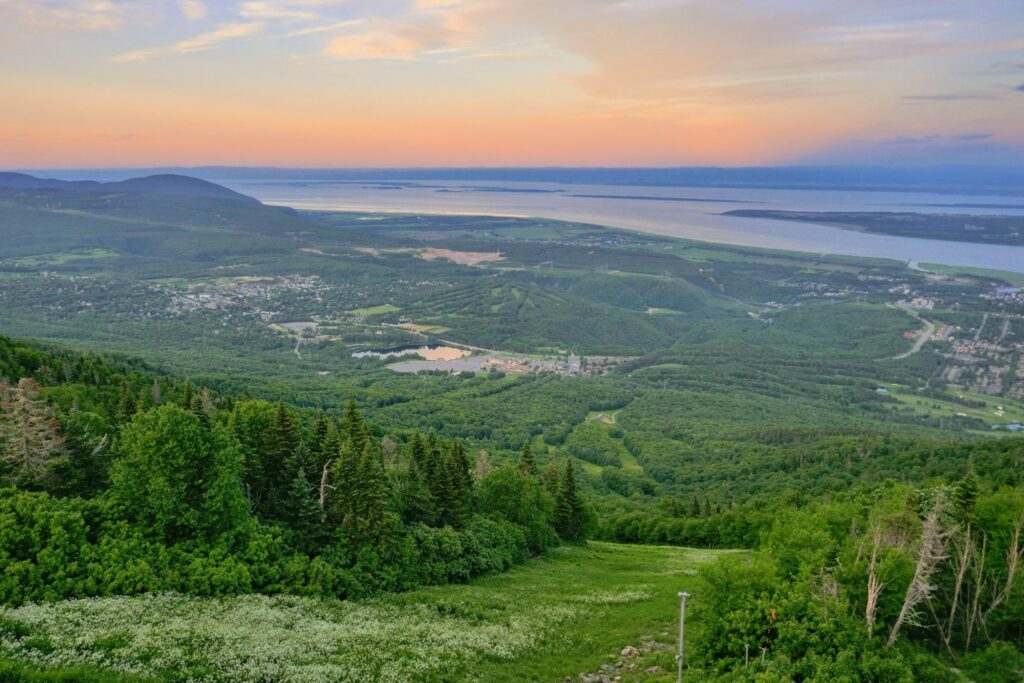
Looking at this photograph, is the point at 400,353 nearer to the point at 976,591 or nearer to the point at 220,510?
the point at 220,510

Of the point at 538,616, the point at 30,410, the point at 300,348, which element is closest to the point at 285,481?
the point at 30,410

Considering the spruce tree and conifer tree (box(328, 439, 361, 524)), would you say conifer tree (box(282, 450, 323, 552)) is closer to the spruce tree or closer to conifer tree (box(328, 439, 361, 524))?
conifer tree (box(328, 439, 361, 524))

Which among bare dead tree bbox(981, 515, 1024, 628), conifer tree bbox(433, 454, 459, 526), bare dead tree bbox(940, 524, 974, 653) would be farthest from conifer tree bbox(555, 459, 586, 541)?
bare dead tree bbox(981, 515, 1024, 628)

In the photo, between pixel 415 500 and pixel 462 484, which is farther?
pixel 462 484

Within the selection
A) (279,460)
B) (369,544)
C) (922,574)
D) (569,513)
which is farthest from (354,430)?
(922,574)

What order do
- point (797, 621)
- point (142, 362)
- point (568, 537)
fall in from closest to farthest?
1. point (797, 621)
2. point (568, 537)
3. point (142, 362)

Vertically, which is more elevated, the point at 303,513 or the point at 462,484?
the point at 303,513

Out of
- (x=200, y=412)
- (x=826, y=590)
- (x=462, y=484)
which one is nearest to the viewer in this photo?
(x=826, y=590)

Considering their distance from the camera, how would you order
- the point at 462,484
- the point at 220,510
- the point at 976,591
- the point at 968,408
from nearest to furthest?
the point at 976,591 → the point at 220,510 → the point at 462,484 → the point at 968,408

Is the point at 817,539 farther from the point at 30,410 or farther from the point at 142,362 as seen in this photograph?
the point at 142,362
